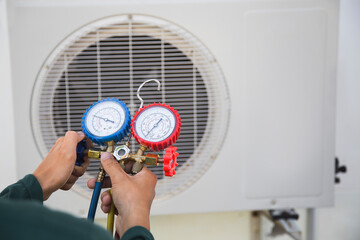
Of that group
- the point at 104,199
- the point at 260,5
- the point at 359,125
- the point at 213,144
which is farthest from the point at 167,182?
the point at 359,125

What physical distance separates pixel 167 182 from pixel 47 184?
399 mm

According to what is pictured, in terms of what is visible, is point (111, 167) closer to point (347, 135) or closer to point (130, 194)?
point (130, 194)

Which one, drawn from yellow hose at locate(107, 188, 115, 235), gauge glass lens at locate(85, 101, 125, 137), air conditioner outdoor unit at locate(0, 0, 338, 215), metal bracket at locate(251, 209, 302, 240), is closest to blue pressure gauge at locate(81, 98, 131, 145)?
gauge glass lens at locate(85, 101, 125, 137)

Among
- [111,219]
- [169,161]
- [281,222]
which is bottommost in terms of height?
[281,222]

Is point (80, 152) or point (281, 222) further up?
point (80, 152)

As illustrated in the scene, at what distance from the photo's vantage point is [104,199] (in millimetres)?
644

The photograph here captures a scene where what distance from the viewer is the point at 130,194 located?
23.2 inches

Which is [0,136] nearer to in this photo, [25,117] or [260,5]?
[25,117]

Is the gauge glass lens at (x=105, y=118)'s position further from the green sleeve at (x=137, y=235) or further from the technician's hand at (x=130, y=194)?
the green sleeve at (x=137, y=235)

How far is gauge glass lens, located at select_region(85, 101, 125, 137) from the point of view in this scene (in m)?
0.63

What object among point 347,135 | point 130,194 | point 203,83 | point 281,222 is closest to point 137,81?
point 203,83

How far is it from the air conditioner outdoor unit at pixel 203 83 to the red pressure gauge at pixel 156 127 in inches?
10.6

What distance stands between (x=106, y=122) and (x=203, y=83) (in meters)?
0.40

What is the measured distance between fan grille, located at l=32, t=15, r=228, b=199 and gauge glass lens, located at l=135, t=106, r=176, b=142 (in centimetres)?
27
